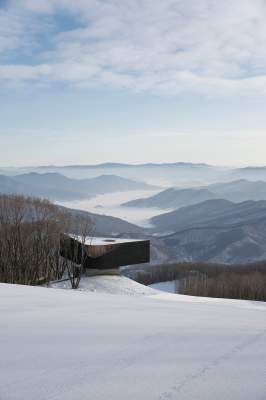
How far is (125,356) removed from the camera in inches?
165

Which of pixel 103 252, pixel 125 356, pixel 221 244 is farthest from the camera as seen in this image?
pixel 221 244

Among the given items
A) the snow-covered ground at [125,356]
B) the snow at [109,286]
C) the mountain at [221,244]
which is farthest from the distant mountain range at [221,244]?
the snow-covered ground at [125,356]

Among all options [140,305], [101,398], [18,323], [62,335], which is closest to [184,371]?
[101,398]

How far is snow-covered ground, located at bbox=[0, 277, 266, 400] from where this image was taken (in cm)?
338

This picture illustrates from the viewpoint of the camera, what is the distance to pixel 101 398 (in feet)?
10.6

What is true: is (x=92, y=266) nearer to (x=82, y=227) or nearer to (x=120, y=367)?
(x=82, y=227)

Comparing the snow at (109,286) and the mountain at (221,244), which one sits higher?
the snow at (109,286)

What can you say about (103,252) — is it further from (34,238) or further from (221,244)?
(221,244)

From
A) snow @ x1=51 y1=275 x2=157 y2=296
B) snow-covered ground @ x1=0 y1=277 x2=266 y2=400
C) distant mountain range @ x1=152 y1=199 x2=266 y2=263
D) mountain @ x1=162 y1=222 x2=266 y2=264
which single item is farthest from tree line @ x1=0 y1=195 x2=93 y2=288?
distant mountain range @ x1=152 y1=199 x2=266 y2=263

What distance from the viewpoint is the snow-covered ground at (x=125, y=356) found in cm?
338

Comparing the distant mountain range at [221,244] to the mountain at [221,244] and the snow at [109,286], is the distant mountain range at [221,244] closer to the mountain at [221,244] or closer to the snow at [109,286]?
the mountain at [221,244]

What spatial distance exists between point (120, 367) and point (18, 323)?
76.9 inches

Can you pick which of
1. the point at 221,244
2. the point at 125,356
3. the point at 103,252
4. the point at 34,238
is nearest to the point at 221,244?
the point at 221,244

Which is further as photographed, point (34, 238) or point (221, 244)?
point (221, 244)
